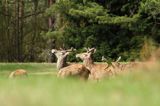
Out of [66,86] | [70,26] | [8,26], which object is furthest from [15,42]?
[66,86]

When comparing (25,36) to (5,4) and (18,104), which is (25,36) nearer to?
(5,4)

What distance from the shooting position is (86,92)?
157 inches

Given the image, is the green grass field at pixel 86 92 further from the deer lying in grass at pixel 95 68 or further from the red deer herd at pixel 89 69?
the deer lying in grass at pixel 95 68

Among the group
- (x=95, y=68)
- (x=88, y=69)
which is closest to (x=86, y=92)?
(x=88, y=69)

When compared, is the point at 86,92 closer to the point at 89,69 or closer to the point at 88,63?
the point at 89,69

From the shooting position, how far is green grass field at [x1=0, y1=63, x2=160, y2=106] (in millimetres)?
3645

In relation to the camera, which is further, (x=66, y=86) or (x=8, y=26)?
(x=8, y=26)

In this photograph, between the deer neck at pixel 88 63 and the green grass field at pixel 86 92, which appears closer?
the green grass field at pixel 86 92

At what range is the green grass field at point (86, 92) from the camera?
3.64m

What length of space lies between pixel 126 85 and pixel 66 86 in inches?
20.2

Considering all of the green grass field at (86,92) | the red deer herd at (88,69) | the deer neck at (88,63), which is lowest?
the deer neck at (88,63)

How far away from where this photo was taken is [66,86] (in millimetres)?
4297

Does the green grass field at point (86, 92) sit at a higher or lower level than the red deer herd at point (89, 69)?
higher

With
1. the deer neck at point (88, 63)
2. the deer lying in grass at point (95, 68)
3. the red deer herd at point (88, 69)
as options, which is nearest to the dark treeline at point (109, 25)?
the deer lying in grass at point (95, 68)
